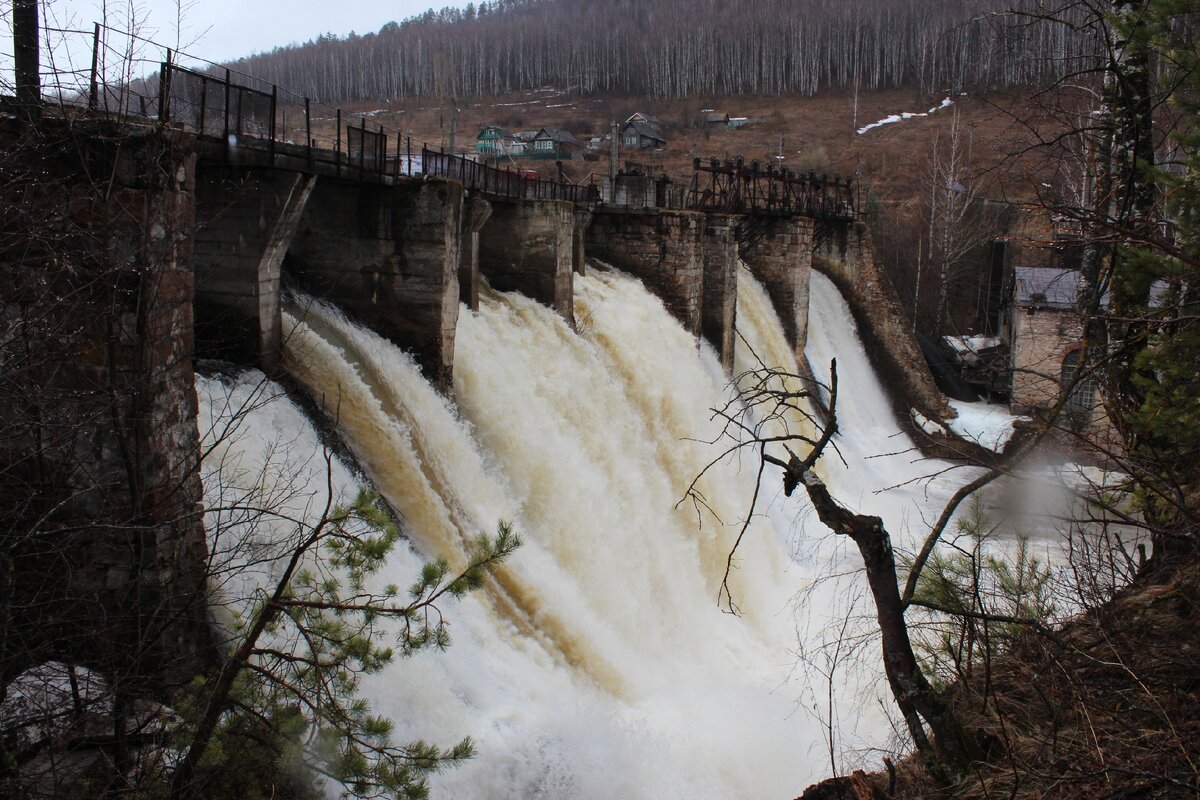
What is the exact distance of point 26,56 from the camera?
5.25 m

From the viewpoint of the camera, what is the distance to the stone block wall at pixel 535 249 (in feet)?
49.0

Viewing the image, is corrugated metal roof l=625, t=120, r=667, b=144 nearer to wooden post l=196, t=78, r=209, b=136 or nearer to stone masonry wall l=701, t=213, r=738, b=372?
stone masonry wall l=701, t=213, r=738, b=372

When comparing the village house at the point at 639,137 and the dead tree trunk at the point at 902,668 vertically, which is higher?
the village house at the point at 639,137

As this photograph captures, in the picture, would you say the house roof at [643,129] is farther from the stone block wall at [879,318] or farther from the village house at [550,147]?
the stone block wall at [879,318]

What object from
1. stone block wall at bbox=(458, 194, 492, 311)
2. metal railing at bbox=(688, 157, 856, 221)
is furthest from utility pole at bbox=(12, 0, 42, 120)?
metal railing at bbox=(688, 157, 856, 221)

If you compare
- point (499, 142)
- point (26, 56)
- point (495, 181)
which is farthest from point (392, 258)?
point (499, 142)

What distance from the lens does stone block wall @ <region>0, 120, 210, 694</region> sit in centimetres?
496

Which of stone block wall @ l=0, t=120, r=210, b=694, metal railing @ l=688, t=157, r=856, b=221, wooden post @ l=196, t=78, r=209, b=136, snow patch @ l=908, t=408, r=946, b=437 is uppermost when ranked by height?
metal railing @ l=688, t=157, r=856, b=221

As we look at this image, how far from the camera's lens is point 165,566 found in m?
5.63

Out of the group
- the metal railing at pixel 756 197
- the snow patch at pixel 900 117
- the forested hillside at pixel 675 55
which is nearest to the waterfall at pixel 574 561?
the metal railing at pixel 756 197

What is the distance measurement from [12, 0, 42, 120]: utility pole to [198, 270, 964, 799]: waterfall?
1868mm

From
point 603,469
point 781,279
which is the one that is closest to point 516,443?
point 603,469

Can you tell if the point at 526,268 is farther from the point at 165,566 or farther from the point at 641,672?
the point at 165,566

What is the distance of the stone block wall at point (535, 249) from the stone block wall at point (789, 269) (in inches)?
385
